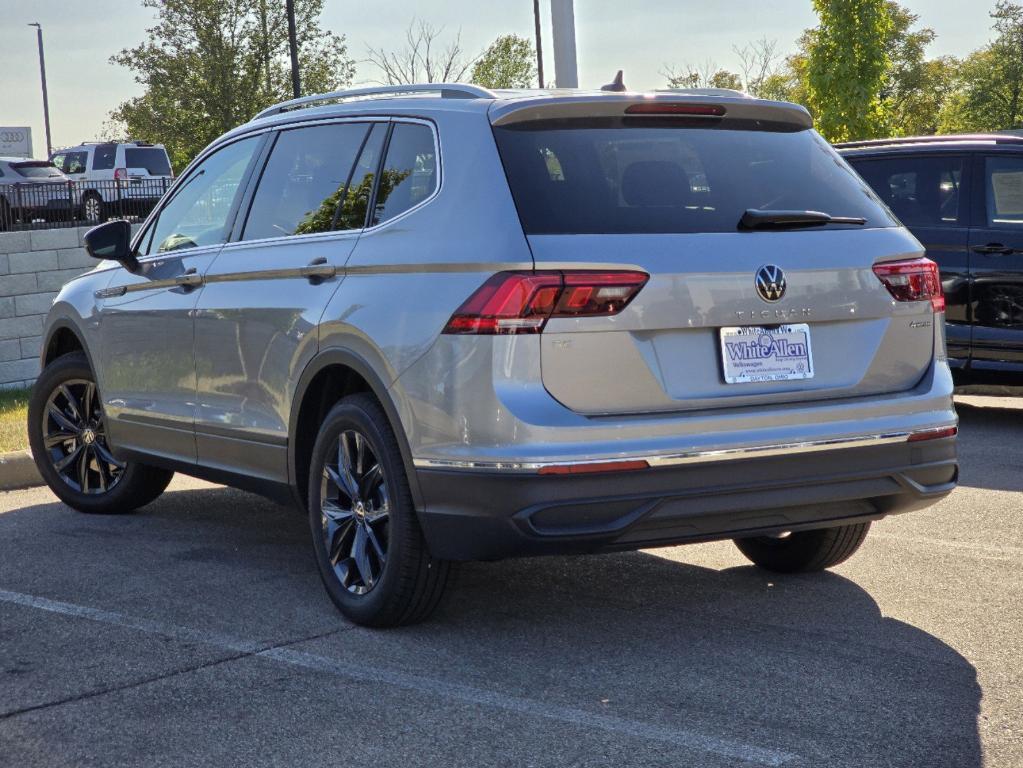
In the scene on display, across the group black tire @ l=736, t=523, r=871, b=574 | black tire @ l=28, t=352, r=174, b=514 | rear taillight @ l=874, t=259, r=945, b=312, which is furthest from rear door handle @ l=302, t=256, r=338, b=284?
black tire @ l=28, t=352, r=174, b=514

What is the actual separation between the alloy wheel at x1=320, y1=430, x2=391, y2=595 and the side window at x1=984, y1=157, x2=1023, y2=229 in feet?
20.0

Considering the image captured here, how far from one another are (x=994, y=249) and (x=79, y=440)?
232 inches

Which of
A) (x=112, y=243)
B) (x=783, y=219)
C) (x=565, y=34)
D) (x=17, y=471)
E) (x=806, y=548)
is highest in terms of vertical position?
(x=565, y=34)

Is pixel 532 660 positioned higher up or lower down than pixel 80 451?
lower down

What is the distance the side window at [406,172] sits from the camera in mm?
5074

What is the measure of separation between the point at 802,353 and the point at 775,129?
0.93 m

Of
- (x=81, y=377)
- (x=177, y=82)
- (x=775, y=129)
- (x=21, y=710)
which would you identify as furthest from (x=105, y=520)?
(x=177, y=82)

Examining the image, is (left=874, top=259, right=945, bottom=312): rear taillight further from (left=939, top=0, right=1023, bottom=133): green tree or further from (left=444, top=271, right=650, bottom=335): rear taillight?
(left=939, top=0, right=1023, bottom=133): green tree

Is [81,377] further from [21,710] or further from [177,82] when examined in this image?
[177,82]

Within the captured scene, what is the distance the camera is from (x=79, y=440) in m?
7.66

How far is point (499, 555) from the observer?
459 cm

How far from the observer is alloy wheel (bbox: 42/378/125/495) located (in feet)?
24.8

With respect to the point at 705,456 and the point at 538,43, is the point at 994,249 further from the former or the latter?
the point at 538,43

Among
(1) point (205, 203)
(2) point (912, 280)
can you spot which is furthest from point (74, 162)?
(2) point (912, 280)
